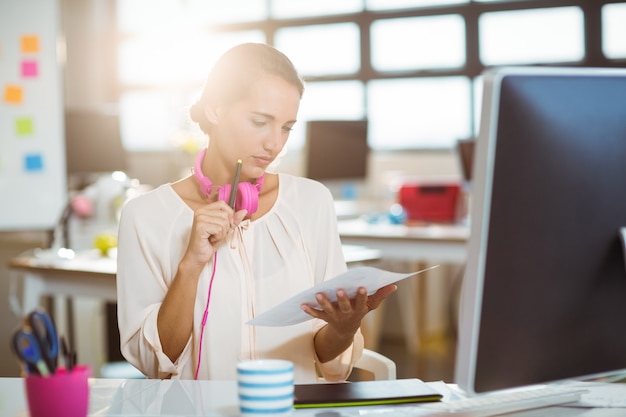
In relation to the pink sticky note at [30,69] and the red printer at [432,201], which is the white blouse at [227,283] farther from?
the red printer at [432,201]

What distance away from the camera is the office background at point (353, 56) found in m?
5.60

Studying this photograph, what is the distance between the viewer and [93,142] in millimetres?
4113

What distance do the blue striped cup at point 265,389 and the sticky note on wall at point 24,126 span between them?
2995 millimetres

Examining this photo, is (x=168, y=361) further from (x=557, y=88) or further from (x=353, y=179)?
(x=353, y=179)

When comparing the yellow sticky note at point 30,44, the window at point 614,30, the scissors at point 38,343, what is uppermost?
the window at point 614,30

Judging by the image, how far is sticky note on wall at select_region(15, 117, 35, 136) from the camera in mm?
3639

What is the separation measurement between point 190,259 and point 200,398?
0.30 metres

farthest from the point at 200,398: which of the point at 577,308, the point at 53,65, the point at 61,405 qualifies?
the point at 53,65

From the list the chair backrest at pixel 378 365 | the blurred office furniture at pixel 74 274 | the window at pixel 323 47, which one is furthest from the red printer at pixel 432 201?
the chair backrest at pixel 378 365

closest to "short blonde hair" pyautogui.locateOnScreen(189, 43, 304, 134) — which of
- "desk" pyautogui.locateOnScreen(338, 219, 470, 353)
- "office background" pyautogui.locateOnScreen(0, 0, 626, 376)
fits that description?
"desk" pyautogui.locateOnScreen(338, 219, 470, 353)

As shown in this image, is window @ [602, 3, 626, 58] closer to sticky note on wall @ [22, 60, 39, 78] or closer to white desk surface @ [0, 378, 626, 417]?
sticky note on wall @ [22, 60, 39, 78]

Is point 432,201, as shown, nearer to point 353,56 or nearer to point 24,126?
point 24,126

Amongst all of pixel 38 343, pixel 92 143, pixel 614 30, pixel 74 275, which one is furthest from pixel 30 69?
pixel 614 30

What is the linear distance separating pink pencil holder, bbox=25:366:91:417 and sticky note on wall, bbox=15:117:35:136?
9.61 feet
